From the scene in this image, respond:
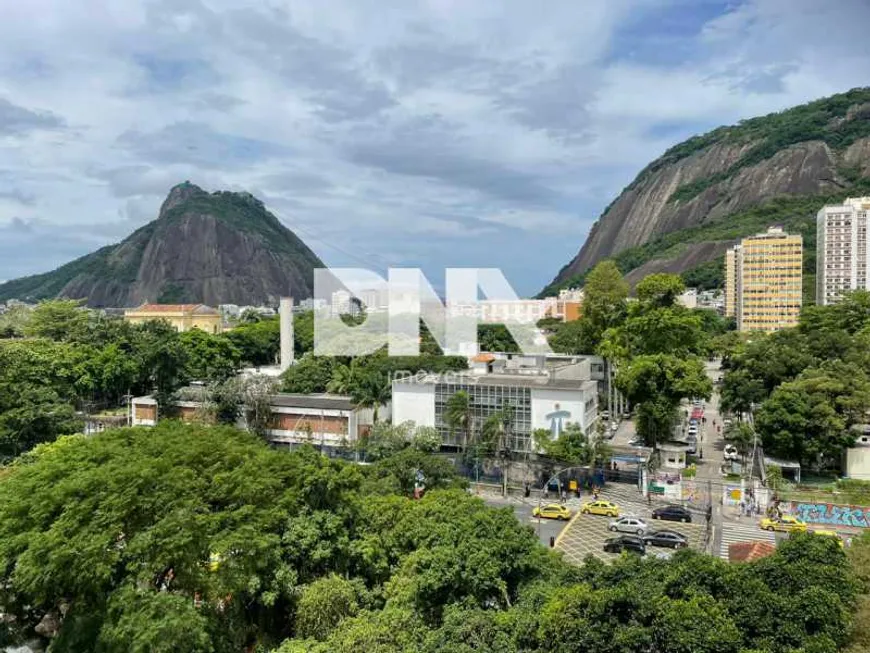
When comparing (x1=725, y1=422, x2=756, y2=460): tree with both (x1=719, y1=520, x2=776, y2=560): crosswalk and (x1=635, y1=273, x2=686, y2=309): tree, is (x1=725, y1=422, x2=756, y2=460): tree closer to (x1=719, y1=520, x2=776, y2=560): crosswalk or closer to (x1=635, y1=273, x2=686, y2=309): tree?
(x1=719, y1=520, x2=776, y2=560): crosswalk

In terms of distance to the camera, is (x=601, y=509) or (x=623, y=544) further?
(x=601, y=509)

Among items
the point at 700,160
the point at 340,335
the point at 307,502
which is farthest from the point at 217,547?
the point at 700,160

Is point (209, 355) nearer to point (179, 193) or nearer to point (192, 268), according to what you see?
point (192, 268)

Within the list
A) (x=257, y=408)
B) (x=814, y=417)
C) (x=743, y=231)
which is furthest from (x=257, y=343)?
(x=743, y=231)

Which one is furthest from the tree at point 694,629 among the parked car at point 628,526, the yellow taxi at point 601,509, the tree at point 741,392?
the tree at point 741,392

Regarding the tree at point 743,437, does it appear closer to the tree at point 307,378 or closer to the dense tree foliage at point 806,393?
the dense tree foliage at point 806,393

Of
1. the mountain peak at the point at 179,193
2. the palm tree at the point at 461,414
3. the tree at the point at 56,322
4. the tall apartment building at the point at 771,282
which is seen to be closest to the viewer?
the palm tree at the point at 461,414

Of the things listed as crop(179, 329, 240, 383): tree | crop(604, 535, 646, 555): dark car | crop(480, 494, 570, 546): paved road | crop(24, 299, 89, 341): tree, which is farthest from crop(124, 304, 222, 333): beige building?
crop(604, 535, 646, 555): dark car

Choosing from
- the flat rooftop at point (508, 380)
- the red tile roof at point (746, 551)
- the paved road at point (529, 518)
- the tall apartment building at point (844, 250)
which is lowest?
Answer: the paved road at point (529, 518)
